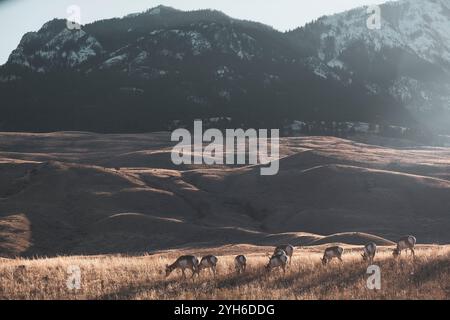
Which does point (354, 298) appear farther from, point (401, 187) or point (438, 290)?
point (401, 187)

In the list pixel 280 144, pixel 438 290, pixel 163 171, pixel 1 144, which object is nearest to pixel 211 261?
pixel 438 290

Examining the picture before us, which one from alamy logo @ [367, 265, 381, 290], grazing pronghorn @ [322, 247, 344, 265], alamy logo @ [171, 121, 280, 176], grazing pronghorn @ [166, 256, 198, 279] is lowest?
alamy logo @ [171, 121, 280, 176]

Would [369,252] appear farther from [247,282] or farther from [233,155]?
[233,155]

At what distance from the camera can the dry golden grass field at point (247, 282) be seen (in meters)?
21.3

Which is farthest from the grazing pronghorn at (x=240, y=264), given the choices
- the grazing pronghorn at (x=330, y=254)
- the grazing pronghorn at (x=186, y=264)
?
the grazing pronghorn at (x=330, y=254)

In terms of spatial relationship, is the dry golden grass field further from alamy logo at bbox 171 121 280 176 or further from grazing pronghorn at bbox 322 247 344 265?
alamy logo at bbox 171 121 280 176

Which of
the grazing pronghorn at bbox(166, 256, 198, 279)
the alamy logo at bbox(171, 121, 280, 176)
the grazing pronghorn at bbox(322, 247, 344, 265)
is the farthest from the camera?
the alamy logo at bbox(171, 121, 280, 176)

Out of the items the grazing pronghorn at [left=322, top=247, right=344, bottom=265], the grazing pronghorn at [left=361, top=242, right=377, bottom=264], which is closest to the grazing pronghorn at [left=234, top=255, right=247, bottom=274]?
the grazing pronghorn at [left=322, top=247, right=344, bottom=265]

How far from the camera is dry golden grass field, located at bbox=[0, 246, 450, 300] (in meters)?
21.3

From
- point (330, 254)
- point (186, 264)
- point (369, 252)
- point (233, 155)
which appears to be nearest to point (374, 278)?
point (369, 252)

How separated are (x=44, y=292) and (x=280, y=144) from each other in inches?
6487

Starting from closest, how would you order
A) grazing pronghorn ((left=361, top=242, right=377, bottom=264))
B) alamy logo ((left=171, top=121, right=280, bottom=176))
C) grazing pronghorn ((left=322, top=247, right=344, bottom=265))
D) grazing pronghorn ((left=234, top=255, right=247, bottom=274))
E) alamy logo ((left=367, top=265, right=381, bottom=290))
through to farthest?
alamy logo ((left=367, top=265, right=381, bottom=290)), grazing pronghorn ((left=234, top=255, right=247, bottom=274)), grazing pronghorn ((left=361, top=242, right=377, bottom=264)), grazing pronghorn ((left=322, top=247, right=344, bottom=265)), alamy logo ((left=171, top=121, right=280, bottom=176))

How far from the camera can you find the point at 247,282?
24.6 metres

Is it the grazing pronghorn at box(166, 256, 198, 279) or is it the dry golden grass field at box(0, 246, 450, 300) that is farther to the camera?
the grazing pronghorn at box(166, 256, 198, 279)
